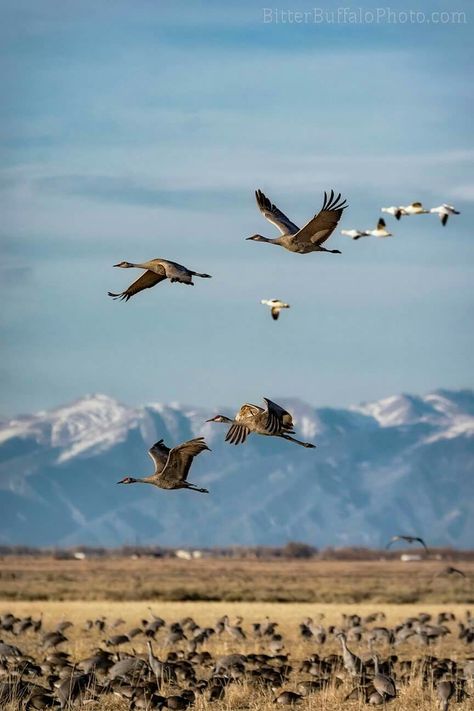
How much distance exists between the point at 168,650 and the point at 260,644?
2.00 metres

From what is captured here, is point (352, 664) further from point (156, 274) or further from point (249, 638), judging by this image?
point (249, 638)

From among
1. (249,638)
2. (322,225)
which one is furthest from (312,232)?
(249,638)

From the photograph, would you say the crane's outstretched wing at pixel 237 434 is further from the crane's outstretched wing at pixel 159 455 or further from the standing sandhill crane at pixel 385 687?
the standing sandhill crane at pixel 385 687

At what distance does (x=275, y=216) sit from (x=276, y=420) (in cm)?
373

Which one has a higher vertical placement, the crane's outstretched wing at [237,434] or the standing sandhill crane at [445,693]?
the crane's outstretched wing at [237,434]

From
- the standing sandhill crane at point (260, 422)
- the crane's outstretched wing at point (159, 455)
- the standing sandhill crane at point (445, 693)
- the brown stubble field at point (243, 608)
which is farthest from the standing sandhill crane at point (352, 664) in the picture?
the standing sandhill crane at point (260, 422)

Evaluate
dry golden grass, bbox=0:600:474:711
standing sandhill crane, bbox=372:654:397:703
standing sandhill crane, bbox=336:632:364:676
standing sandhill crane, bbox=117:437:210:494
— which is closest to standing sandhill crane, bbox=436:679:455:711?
dry golden grass, bbox=0:600:474:711

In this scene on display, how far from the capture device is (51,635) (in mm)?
25000

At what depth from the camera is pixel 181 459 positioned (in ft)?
55.1

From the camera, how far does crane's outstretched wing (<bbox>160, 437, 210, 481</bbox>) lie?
1658 centimetres

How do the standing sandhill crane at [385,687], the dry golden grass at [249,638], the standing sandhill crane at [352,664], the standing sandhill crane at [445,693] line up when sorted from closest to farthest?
the standing sandhill crane at [445,693] → the standing sandhill crane at [385,687] → the dry golden grass at [249,638] → the standing sandhill crane at [352,664]

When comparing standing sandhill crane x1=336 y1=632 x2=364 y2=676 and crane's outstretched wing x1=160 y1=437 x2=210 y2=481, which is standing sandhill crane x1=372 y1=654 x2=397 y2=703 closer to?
standing sandhill crane x1=336 y1=632 x2=364 y2=676

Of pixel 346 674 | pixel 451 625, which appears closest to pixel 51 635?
pixel 346 674

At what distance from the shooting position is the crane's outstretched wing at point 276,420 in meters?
16.3
